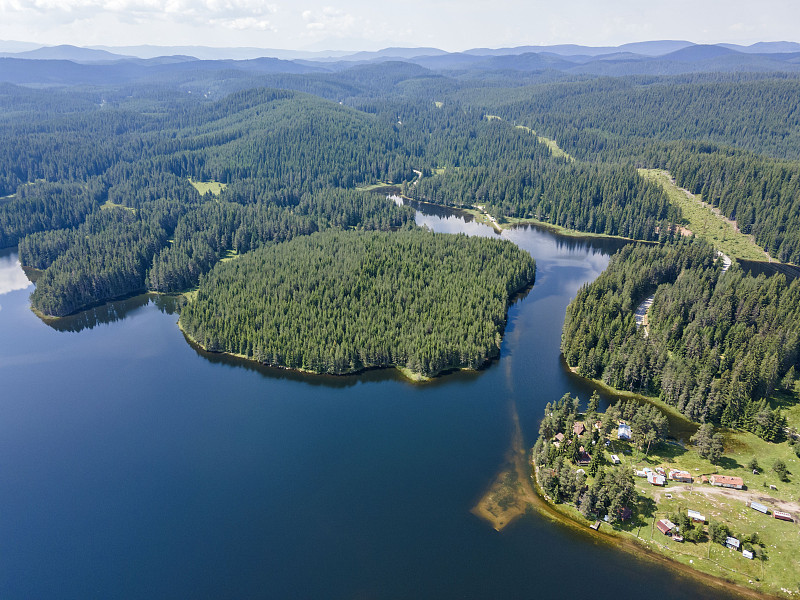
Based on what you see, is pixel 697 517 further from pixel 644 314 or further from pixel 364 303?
pixel 364 303

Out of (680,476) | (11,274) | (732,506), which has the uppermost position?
(680,476)

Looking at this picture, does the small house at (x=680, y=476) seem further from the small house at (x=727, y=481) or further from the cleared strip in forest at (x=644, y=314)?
the cleared strip in forest at (x=644, y=314)

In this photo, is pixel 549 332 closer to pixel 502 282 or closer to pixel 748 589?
pixel 502 282

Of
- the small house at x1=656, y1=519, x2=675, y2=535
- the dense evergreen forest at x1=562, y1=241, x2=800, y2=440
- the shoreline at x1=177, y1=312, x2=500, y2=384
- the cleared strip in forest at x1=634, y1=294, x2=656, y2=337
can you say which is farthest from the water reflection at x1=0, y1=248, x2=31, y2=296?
the cleared strip in forest at x1=634, y1=294, x2=656, y2=337

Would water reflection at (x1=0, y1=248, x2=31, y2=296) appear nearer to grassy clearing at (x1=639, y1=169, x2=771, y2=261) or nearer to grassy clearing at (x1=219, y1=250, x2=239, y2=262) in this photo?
grassy clearing at (x1=219, y1=250, x2=239, y2=262)

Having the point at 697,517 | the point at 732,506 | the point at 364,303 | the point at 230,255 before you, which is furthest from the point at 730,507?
the point at 230,255
